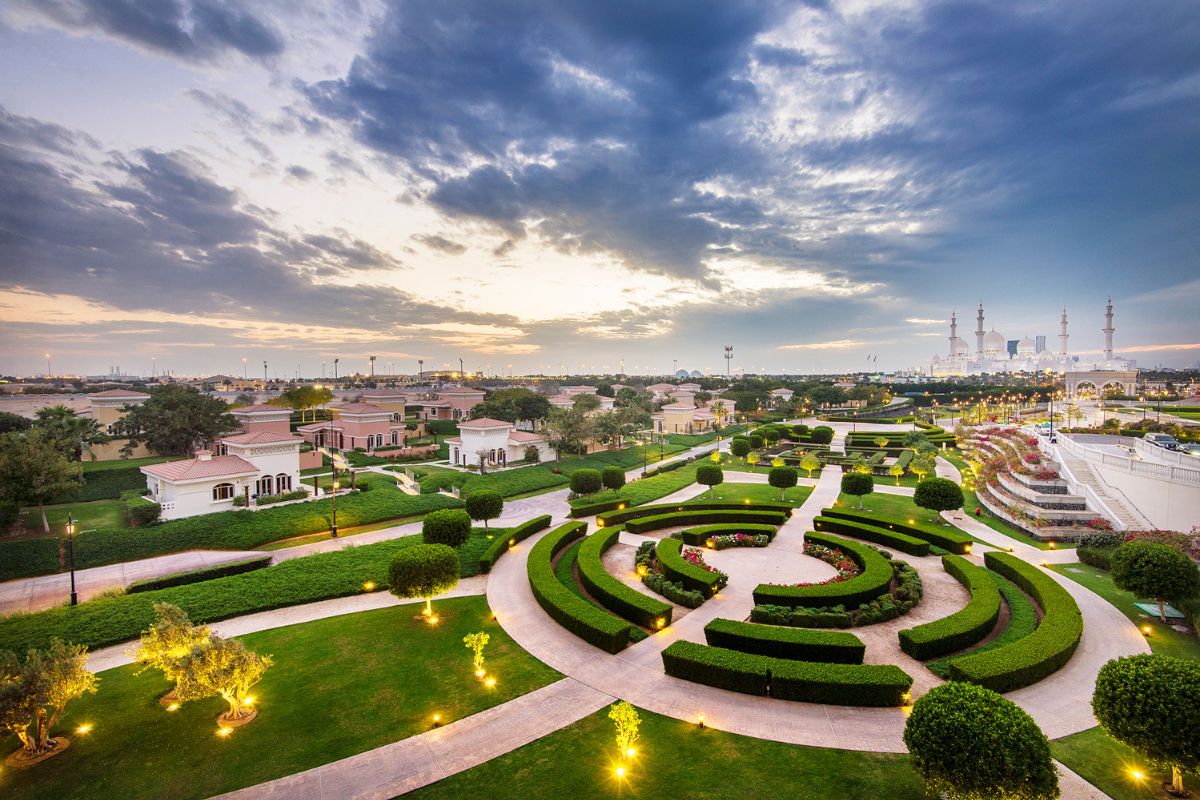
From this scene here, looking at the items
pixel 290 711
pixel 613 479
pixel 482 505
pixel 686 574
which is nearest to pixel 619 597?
pixel 686 574

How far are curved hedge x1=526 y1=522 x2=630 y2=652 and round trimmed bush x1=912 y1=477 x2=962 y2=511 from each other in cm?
2300

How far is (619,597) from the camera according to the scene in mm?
18891

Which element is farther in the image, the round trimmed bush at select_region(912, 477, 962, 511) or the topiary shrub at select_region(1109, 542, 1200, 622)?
the round trimmed bush at select_region(912, 477, 962, 511)

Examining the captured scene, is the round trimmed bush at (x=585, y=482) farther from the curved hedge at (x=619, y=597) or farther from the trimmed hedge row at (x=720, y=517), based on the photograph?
the curved hedge at (x=619, y=597)

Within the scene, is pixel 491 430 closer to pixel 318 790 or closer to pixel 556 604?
pixel 556 604

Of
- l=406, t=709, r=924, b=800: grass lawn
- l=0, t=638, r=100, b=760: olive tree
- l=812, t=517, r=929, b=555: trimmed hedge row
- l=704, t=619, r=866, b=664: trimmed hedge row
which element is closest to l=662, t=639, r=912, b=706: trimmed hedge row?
l=704, t=619, r=866, b=664: trimmed hedge row

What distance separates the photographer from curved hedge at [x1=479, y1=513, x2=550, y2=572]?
24.0 meters

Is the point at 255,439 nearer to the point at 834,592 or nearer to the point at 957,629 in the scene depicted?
the point at 834,592

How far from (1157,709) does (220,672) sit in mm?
21253

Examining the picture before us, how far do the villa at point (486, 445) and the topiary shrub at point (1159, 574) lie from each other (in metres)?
42.3

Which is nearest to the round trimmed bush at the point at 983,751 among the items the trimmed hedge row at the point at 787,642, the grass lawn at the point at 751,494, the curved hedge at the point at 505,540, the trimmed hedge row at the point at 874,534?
the trimmed hedge row at the point at 787,642

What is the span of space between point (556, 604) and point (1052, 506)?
31.0m

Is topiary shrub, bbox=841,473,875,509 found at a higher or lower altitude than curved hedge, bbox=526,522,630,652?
higher

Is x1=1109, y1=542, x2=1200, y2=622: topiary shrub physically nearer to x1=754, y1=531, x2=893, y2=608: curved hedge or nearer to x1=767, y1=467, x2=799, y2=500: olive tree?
x1=754, y1=531, x2=893, y2=608: curved hedge
